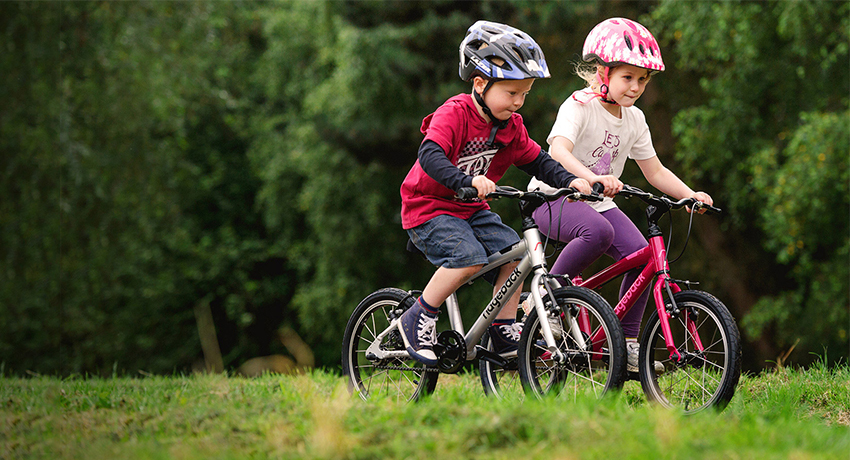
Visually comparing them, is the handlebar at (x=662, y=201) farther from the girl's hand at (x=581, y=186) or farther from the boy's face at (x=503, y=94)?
the boy's face at (x=503, y=94)

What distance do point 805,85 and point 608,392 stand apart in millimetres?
9977

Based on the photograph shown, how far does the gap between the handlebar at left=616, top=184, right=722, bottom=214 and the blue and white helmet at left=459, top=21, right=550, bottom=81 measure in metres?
0.71

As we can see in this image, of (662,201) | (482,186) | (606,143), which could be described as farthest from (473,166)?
(662,201)

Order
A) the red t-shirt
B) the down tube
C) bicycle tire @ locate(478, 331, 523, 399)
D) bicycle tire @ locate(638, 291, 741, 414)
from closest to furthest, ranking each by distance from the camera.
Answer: bicycle tire @ locate(638, 291, 741, 414), the red t-shirt, the down tube, bicycle tire @ locate(478, 331, 523, 399)

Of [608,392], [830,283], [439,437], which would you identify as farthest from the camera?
[830,283]

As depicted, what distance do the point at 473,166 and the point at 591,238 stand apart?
2.38 feet

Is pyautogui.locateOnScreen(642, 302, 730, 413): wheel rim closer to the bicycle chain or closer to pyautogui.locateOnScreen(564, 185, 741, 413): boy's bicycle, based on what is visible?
pyautogui.locateOnScreen(564, 185, 741, 413): boy's bicycle

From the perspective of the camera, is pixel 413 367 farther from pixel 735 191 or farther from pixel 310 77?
pixel 310 77

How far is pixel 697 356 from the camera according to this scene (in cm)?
401

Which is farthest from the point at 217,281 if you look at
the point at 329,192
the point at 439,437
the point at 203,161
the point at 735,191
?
the point at 439,437

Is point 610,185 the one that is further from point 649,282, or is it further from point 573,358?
point 573,358

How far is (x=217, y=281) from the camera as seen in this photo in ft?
71.3

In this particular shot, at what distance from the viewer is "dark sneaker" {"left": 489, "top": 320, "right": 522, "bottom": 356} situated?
4.54 meters

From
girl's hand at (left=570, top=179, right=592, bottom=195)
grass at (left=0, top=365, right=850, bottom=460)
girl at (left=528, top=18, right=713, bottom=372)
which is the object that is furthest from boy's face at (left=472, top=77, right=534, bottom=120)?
grass at (left=0, top=365, right=850, bottom=460)
